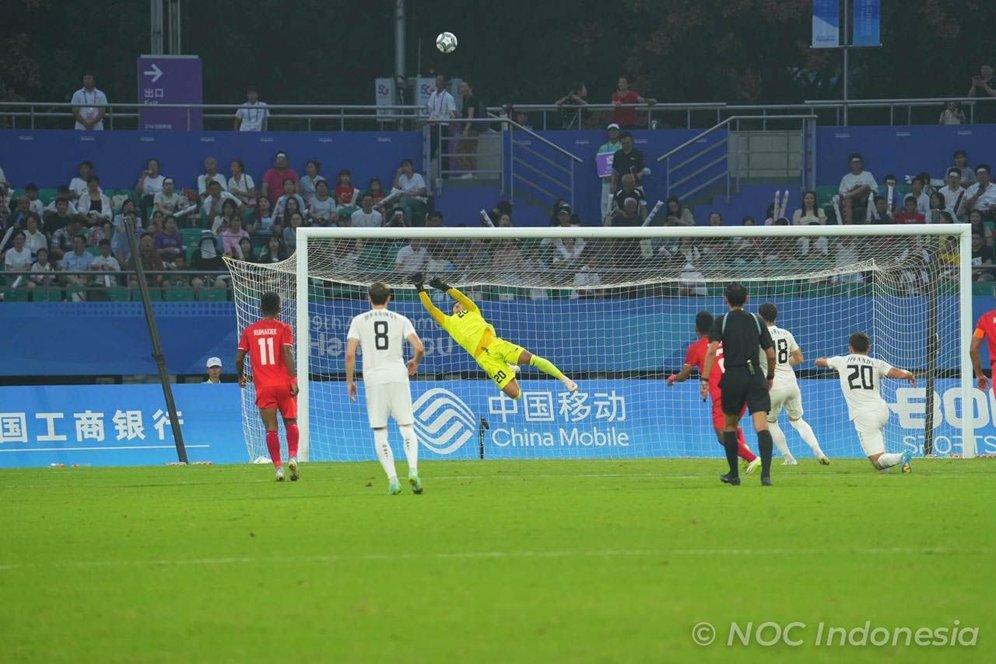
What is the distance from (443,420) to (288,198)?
6495 millimetres

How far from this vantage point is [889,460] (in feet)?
54.0

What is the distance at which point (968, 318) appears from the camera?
2031 centimetres

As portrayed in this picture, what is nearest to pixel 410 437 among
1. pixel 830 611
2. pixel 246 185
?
pixel 830 611

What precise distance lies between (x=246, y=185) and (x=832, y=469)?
1461cm

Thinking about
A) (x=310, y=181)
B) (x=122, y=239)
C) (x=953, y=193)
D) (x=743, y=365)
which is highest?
(x=310, y=181)

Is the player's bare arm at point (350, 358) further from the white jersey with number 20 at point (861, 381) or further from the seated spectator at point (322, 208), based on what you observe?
the seated spectator at point (322, 208)

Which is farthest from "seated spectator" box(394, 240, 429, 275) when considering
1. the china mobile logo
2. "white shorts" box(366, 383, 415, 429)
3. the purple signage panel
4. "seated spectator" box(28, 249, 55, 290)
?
"white shorts" box(366, 383, 415, 429)

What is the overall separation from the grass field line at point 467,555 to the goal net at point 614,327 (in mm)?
11504

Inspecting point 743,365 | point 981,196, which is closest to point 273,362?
point 743,365

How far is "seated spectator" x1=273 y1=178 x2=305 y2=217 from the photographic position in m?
27.0

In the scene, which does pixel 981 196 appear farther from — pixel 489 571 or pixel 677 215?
pixel 489 571

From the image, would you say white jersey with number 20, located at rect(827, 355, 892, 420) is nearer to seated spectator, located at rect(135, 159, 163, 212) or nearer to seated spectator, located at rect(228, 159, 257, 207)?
seated spectator, located at rect(228, 159, 257, 207)

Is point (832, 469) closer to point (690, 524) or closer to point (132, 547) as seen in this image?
point (690, 524)

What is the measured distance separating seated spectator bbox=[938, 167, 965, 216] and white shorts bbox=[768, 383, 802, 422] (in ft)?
34.4
